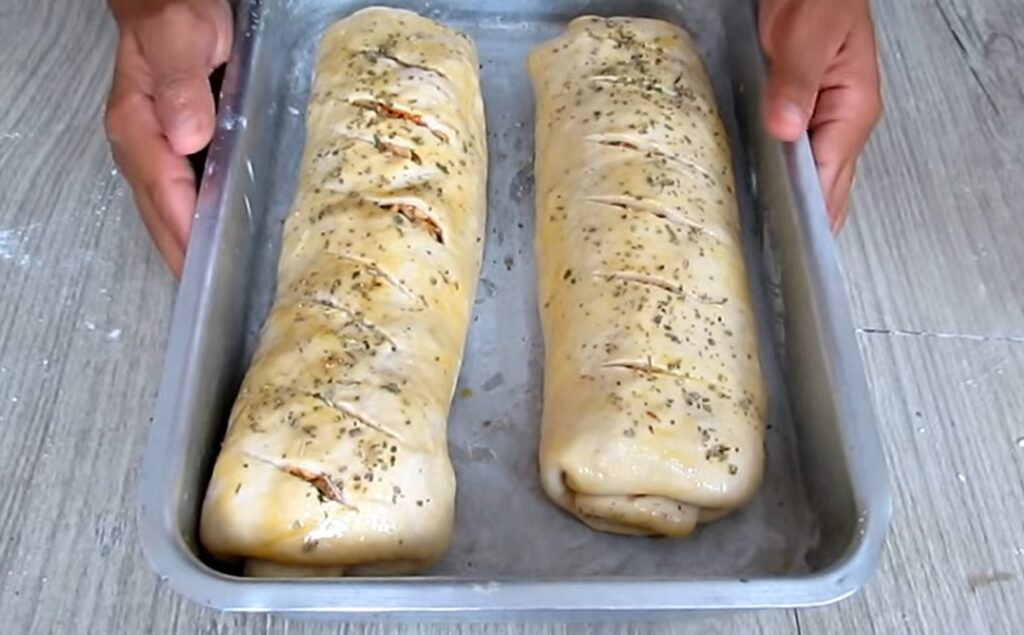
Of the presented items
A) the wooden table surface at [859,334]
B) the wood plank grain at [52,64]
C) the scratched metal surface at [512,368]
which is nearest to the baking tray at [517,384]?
the scratched metal surface at [512,368]

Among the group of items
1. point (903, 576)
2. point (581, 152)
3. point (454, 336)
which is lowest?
point (903, 576)

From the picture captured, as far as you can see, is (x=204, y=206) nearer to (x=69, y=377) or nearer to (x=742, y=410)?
(x=69, y=377)

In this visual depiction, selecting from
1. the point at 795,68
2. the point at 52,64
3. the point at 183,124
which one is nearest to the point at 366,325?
the point at 183,124

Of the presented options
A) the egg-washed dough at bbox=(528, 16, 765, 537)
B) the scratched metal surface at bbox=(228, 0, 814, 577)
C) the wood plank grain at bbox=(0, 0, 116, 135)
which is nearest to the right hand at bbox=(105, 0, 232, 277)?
the scratched metal surface at bbox=(228, 0, 814, 577)

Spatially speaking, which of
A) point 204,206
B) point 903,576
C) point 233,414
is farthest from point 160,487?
point 903,576

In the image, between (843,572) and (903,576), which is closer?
(843,572)

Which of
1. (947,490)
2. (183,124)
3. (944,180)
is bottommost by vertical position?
(947,490)

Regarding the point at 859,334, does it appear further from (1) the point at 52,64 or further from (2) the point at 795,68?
(1) the point at 52,64
